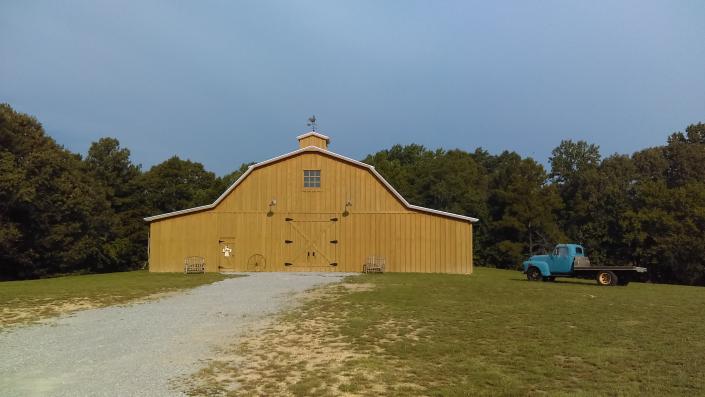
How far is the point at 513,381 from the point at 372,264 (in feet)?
70.6

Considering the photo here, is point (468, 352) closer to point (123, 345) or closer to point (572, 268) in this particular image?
point (123, 345)

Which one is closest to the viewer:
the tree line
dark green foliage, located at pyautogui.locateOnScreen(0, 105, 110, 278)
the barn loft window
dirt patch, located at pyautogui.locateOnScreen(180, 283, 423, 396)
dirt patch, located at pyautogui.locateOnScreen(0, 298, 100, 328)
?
dirt patch, located at pyautogui.locateOnScreen(180, 283, 423, 396)

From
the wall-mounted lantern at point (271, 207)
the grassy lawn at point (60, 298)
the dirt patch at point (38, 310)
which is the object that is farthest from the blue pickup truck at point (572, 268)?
the dirt patch at point (38, 310)

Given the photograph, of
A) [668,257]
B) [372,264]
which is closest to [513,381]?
[372,264]

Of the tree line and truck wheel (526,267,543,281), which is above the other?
the tree line

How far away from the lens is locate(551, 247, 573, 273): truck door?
22359mm

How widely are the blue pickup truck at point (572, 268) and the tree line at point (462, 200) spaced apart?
733 inches

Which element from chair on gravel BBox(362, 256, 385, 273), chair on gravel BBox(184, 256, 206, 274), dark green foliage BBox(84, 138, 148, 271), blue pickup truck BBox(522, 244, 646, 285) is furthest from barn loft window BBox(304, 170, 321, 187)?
dark green foliage BBox(84, 138, 148, 271)

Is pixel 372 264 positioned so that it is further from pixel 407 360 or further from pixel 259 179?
pixel 407 360

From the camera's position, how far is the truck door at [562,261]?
73.4 feet

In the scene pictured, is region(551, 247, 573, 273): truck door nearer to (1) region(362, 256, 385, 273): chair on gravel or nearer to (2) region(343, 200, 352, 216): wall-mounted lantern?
(1) region(362, 256, 385, 273): chair on gravel

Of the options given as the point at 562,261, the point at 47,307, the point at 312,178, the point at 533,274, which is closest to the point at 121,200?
the point at 312,178

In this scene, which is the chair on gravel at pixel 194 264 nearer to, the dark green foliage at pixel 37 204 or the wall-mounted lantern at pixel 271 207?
the wall-mounted lantern at pixel 271 207

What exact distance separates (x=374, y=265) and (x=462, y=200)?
3247cm
